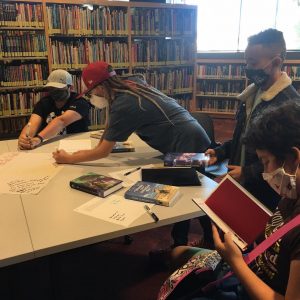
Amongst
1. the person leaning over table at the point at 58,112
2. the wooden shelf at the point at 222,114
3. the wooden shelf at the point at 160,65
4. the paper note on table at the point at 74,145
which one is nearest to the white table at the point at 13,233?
the paper note on table at the point at 74,145

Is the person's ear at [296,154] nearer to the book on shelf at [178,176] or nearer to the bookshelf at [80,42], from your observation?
the book on shelf at [178,176]

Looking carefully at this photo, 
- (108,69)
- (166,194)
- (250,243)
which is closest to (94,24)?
(108,69)

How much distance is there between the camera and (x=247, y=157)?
67.7 inches

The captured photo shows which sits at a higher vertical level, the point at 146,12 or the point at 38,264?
Result: the point at 146,12

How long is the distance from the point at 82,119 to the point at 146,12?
1915mm

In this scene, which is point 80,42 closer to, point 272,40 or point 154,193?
point 272,40

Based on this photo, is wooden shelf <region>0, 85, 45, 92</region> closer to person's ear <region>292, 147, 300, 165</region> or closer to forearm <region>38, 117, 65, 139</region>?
forearm <region>38, 117, 65, 139</region>

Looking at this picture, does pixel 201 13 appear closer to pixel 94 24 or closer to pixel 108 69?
pixel 94 24

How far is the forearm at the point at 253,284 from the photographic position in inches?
Answer: 34.9

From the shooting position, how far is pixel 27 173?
5.98 ft

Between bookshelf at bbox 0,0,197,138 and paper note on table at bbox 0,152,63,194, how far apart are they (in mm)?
1758

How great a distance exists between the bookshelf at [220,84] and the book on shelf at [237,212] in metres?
4.49

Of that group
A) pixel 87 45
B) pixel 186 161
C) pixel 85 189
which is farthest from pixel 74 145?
pixel 87 45

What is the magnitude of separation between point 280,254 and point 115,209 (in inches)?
29.1
